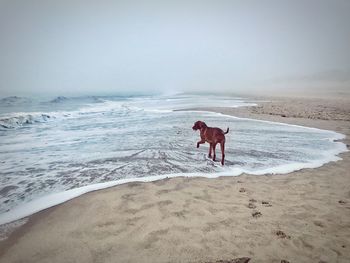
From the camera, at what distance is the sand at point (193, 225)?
2797mm

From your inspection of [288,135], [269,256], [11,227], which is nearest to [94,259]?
[11,227]

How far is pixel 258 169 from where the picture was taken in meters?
5.48

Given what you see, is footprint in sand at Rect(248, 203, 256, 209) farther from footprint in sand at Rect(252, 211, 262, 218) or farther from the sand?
footprint in sand at Rect(252, 211, 262, 218)

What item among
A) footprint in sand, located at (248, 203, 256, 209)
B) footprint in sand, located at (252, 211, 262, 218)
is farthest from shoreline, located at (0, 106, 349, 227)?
footprint in sand, located at (252, 211, 262, 218)

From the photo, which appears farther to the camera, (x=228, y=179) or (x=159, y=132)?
(x=159, y=132)

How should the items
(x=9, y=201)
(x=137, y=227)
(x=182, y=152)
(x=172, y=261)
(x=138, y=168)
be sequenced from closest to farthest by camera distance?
(x=172, y=261)
(x=137, y=227)
(x=9, y=201)
(x=138, y=168)
(x=182, y=152)

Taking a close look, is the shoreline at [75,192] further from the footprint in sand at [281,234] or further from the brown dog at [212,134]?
the footprint in sand at [281,234]

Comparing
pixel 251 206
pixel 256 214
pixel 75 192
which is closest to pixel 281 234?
pixel 256 214

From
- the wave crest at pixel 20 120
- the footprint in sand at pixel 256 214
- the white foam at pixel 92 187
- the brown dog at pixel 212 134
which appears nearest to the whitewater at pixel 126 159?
the white foam at pixel 92 187

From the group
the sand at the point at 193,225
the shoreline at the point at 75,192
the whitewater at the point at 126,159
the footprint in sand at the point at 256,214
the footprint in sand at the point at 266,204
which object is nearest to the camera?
the sand at the point at 193,225

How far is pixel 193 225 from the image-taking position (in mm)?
3275

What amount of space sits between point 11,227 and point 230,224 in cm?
273

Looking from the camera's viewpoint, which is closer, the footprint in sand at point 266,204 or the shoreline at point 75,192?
the shoreline at point 75,192

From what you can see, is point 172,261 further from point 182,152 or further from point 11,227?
point 182,152
